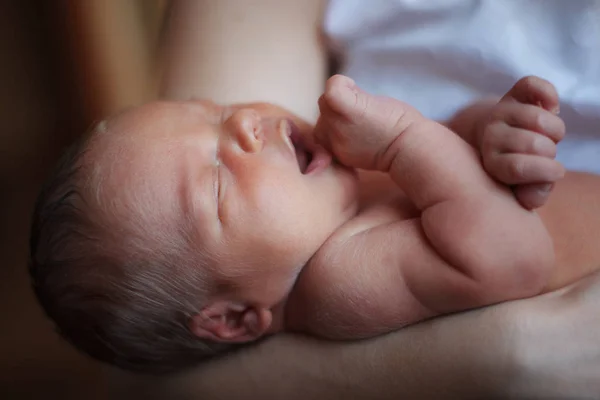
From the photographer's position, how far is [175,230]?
73cm

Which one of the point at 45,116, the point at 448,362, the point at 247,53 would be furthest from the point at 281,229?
the point at 45,116

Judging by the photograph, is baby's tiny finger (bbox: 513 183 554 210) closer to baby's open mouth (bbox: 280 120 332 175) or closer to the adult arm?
the adult arm

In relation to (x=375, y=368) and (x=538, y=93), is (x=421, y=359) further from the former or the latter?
(x=538, y=93)

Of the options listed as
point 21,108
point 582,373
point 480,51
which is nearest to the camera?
point 582,373

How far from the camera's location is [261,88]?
3.39 feet

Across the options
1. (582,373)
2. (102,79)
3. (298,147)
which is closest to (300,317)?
(298,147)

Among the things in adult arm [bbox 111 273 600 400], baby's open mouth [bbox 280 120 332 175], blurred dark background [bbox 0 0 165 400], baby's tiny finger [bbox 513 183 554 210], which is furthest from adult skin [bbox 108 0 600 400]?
blurred dark background [bbox 0 0 165 400]

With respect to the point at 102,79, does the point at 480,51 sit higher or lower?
higher

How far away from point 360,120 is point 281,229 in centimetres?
16

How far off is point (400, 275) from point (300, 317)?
14cm

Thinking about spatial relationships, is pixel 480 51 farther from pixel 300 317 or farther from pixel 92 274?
pixel 92 274

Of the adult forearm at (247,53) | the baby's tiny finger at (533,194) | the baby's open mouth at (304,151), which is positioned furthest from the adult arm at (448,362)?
the adult forearm at (247,53)

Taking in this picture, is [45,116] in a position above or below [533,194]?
below

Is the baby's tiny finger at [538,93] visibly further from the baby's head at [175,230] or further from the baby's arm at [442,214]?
the baby's head at [175,230]
